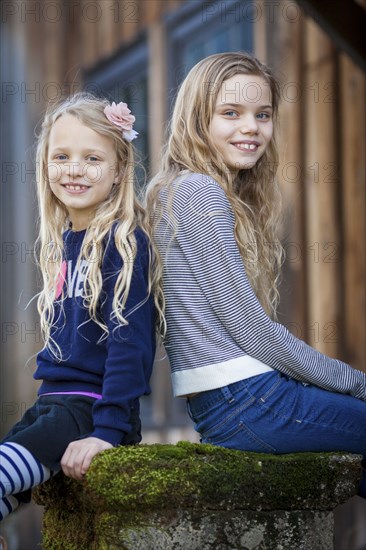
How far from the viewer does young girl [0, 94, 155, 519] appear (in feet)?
8.96

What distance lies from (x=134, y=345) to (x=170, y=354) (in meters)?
0.22

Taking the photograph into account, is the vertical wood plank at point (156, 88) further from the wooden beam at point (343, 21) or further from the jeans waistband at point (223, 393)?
the jeans waistband at point (223, 393)

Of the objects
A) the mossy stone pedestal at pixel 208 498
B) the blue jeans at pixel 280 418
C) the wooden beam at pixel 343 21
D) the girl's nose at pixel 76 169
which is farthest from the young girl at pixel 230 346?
the wooden beam at pixel 343 21

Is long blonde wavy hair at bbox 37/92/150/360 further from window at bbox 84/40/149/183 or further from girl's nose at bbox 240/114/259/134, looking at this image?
window at bbox 84/40/149/183

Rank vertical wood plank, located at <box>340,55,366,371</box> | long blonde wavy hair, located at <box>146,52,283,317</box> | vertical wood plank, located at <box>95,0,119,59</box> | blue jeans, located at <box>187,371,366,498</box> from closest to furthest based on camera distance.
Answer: blue jeans, located at <box>187,371,366,498</box> < long blonde wavy hair, located at <box>146,52,283,317</box> < vertical wood plank, located at <box>340,55,366,371</box> < vertical wood plank, located at <box>95,0,119,59</box>

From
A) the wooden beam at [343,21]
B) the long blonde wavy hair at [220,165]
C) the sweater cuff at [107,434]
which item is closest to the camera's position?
the sweater cuff at [107,434]

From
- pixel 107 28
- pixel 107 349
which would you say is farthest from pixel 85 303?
pixel 107 28

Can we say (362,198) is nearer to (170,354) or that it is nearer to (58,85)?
(58,85)

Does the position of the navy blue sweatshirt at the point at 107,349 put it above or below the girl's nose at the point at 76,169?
below

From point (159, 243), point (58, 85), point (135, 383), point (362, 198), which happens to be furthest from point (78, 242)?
point (58, 85)

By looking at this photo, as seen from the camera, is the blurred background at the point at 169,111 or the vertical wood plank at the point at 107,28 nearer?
the blurred background at the point at 169,111

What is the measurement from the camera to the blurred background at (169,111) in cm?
546

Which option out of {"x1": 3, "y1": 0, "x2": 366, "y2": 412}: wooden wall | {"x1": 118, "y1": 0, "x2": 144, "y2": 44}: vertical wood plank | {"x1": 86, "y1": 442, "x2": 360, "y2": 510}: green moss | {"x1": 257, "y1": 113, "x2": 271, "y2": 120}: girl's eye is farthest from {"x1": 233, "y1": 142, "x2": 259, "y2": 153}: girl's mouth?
{"x1": 118, "y1": 0, "x2": 144, "y2": 44}: vertical wood plank

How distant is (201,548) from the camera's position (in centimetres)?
265
